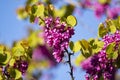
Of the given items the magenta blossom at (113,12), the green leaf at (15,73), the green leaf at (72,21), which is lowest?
the green leaf at (15,73)

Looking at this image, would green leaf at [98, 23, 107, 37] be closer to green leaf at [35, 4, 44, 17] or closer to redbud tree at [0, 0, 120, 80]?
redbud tree at [0, 0, 120, 80]

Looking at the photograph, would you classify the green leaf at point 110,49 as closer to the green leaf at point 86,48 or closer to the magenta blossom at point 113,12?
the green leaf at point 86,48

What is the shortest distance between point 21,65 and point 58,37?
10.3 inches

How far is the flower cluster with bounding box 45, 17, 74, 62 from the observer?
225cm

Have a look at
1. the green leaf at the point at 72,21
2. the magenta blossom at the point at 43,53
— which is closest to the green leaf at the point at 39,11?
the green leaf at the point at 72,21

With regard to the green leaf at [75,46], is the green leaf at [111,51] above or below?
below

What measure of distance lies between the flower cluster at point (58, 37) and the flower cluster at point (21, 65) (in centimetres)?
18

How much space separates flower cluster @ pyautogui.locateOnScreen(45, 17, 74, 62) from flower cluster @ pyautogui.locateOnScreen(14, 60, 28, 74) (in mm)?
183

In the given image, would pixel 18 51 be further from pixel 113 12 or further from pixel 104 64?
pixel 113 12

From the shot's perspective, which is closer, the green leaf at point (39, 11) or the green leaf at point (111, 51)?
the green leaf at point (111, 51)

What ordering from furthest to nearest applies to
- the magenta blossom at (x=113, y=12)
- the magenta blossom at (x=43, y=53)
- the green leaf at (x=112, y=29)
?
the magenta blossom at (x=43, y=53)
the magenta blossom at (x=113, y=12)
the green leaf at (x=112, y=29)

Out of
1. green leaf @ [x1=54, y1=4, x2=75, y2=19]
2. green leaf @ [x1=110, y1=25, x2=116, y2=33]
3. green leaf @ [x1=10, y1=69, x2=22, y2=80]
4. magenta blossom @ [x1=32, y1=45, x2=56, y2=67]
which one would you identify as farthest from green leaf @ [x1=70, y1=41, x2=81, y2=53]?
magenta blossom @ [x1=32, y1=45, x2=56, y2=67]

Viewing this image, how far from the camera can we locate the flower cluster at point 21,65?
2.33 metres

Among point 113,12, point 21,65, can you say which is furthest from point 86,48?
point 113,12
